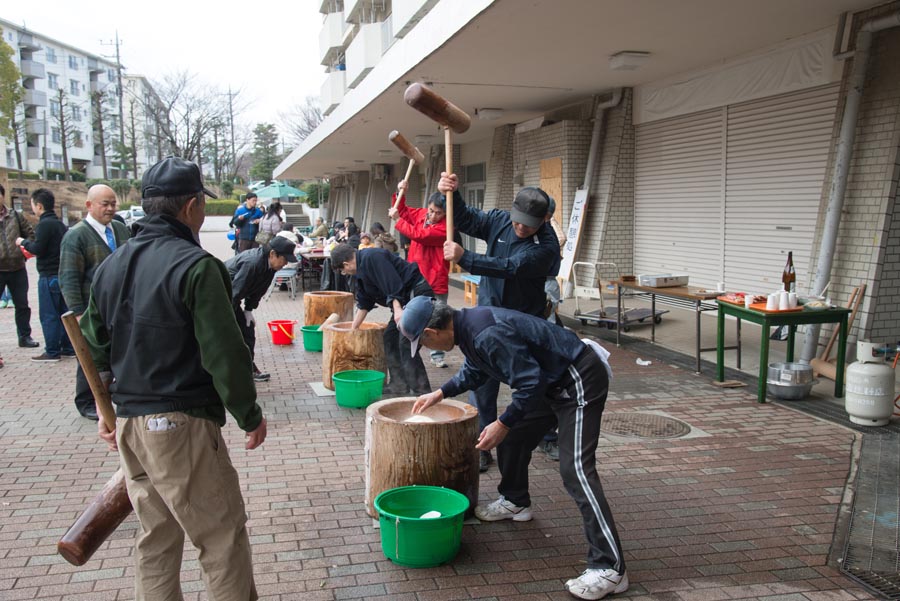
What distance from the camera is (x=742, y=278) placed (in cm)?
1073

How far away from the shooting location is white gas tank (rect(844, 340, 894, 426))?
5.81 meters

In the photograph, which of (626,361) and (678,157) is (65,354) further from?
(678,157)

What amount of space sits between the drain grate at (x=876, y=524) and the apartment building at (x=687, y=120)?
10.2ft

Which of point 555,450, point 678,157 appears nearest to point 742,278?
point 678,157

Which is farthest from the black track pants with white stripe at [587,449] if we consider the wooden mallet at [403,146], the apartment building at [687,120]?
the apartment building at [687,120]

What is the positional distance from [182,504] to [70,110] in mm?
77789

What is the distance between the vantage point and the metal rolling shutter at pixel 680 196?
37.2 feet

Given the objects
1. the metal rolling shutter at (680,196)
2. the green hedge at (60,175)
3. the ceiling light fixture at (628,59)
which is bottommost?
the metal rolling shutter at (680,196)

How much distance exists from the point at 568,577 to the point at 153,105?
66758mm

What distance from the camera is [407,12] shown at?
69.2ft

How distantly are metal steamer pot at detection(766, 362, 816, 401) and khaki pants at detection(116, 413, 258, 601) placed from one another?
5547mm

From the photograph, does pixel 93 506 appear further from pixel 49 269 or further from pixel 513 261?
pixel 49 269

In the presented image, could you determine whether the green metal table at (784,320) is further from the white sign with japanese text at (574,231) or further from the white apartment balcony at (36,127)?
the white apartment balcony at (36,127)

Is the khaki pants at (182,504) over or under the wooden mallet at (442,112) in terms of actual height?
under
